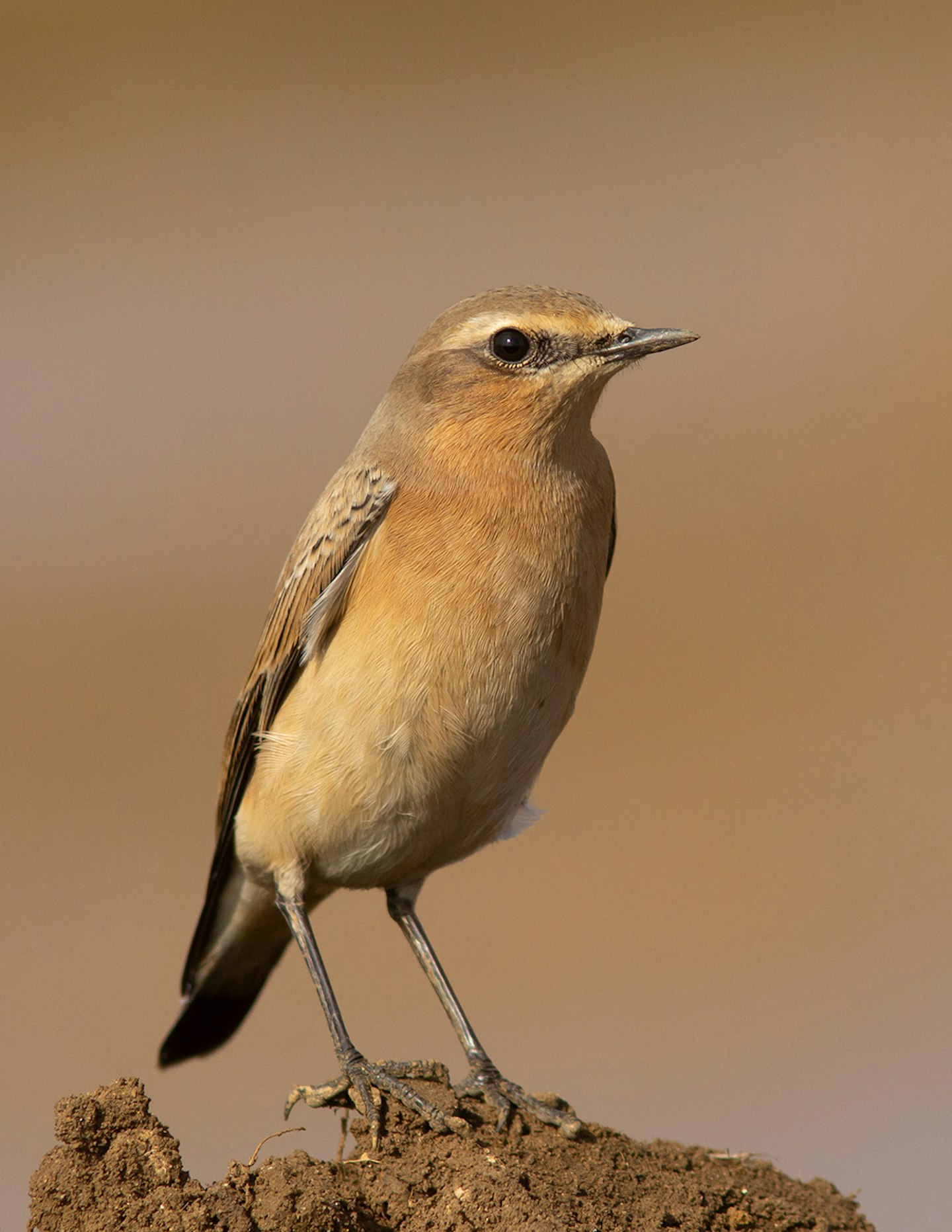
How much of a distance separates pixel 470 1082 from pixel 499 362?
318 cm

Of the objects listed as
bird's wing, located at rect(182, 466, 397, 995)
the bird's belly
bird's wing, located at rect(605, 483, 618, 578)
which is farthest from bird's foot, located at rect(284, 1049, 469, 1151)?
bird's wing, located at rect(605, 483, 618, 578)

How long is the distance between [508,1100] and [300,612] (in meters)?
2.36

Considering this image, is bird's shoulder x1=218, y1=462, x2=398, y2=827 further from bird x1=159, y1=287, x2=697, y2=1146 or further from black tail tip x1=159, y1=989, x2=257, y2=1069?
black tail tip x1=159, y1=989, x2=257, y2=1069

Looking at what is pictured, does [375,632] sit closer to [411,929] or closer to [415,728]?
[415,728]

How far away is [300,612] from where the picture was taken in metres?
5.71

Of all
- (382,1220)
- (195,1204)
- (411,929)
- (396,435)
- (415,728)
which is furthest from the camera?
(411,929)

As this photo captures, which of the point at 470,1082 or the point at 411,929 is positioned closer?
the point at 470,1082

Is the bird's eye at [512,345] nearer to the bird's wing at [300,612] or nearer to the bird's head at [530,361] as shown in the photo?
the bird's head at [530,361]

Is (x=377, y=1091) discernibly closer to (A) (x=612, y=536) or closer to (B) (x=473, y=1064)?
(B) (x=473, y=1064)

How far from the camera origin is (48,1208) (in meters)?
3.97

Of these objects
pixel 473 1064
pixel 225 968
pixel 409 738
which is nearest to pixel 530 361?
pixel 409 738

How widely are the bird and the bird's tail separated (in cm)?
56

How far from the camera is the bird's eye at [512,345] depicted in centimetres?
545

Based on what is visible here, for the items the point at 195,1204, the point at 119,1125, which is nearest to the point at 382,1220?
the point at 195,1204
